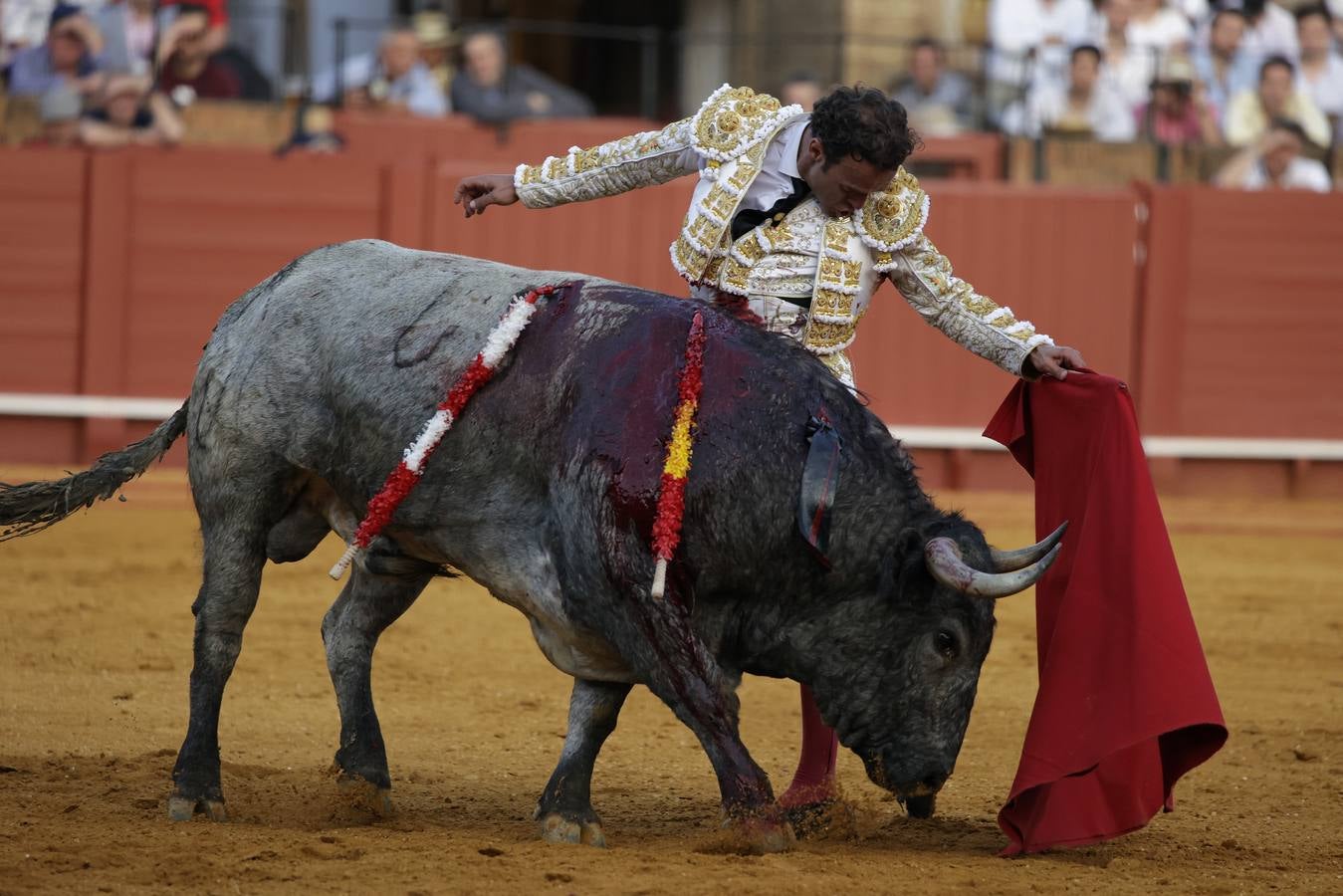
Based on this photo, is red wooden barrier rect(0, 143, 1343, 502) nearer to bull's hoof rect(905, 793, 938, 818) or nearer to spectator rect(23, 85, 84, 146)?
spectator rect(23, 85, 84, 146)

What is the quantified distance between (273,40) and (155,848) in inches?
300

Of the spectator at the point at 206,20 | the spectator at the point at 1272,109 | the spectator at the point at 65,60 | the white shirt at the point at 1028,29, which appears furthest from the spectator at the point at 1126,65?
the spectator at the point at 65,60

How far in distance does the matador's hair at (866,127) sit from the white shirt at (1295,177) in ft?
22.0

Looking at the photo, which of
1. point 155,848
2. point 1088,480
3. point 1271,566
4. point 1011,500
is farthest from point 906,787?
point 1011,500

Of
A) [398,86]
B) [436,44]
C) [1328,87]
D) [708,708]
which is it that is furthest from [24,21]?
[708,708]

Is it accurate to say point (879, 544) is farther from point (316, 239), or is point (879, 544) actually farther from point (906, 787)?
point (316, 239)

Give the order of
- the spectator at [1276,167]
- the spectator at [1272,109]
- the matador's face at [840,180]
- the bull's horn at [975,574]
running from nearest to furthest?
1. the bull's horn at [975,574]
2. the matador's face at [840,180]
3. the spectator at [1276,167]
4. the spectator at [1272,109]

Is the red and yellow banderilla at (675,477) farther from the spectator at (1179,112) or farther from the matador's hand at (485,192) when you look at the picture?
the spectator at (1179,112)

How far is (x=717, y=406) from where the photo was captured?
3.28 meters

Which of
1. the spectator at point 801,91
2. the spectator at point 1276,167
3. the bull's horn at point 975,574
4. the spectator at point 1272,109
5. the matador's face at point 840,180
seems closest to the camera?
the bull's horn at point 975,574

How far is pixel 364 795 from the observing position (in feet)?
12.0

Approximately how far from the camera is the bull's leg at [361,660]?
12.1 feet

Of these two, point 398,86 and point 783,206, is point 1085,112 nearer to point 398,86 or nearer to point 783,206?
point 398,86

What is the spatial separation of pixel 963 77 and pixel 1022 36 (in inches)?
15.1
